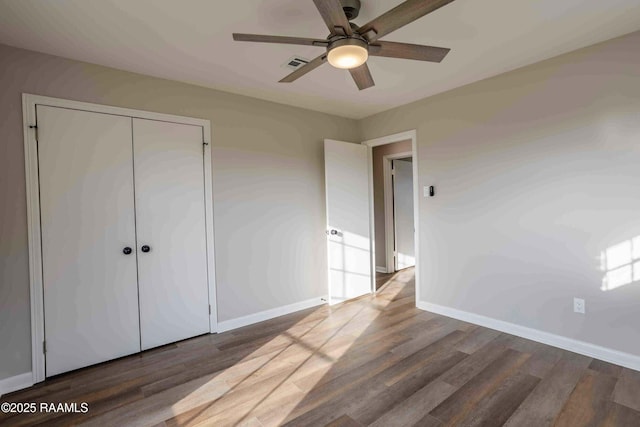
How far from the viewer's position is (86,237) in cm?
261

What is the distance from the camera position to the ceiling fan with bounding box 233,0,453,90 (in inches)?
57.5

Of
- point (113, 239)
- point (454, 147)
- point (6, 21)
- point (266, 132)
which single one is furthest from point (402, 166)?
point (6, 21)

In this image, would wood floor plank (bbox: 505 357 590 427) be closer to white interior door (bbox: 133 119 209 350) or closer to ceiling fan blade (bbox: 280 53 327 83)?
ceiling fan blade (bbox: 280 53 327 83)

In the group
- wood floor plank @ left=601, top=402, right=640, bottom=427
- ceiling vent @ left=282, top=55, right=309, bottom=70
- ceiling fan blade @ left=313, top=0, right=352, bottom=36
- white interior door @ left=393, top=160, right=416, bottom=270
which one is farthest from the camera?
white interior door @ left=393, top=160, right=416, bottom=270

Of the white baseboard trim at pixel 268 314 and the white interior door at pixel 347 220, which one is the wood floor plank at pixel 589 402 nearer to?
the white interior door at pixel 347 220

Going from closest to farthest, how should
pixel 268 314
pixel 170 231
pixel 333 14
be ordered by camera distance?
pixel 333 14 → pixel 170 231 → pixel 268 314

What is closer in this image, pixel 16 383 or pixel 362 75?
pixel 362 75

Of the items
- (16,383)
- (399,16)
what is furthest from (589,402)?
(16,383)

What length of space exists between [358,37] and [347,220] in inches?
107

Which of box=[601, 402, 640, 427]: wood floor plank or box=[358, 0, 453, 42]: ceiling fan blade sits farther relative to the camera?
box=[601, 402, 640, 427]: wood floor plank

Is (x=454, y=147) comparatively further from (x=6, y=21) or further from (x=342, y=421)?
(x=6, y=21)

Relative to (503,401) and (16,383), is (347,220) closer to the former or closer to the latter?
(503,401)

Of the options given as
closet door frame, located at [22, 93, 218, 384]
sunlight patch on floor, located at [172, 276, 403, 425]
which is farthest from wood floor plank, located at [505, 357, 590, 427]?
closet door frame, located at [22, 93, 218, 384]

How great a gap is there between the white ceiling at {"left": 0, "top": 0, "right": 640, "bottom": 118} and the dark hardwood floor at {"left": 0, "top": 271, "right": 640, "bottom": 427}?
2.51m
